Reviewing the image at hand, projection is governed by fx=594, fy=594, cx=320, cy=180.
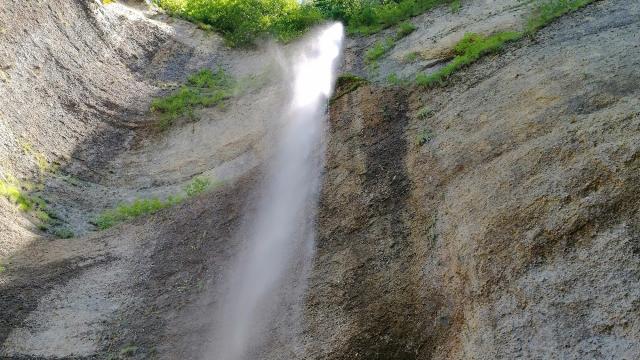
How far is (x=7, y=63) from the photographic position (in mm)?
15242

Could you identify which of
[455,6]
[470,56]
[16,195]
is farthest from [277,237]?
[455,6]

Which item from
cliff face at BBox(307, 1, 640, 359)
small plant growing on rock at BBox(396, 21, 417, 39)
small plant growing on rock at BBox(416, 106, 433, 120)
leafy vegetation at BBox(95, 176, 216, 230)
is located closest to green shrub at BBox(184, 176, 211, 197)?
leafy vegetation at BBox(95, 176, 216, 230)

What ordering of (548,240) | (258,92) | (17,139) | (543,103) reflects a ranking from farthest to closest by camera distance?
(258,92) < (17,139) < (543,103) < (548,240)

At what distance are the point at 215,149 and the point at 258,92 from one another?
3653 millimetres

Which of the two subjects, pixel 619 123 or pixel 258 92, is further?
pixel 258 92

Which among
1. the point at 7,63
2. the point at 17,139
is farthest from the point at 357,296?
the point at 7,63

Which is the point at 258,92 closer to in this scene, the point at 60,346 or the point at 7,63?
the point at 7,63

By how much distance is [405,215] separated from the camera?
9.02 m

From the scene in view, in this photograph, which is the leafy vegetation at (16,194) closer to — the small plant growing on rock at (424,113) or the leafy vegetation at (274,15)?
the small plant growing on rock at (424,113)

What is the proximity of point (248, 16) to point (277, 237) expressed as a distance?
15.9 meters

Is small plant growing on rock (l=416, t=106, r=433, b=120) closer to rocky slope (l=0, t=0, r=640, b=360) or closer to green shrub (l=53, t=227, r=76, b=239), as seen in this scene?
rocky slope (l=0, t=0, r=640, b=360)

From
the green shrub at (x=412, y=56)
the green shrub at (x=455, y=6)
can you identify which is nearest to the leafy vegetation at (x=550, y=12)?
the green shrub at (x=412, y=56)

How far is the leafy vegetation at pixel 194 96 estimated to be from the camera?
18081mm

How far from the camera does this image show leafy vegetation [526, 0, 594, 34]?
486 inches
